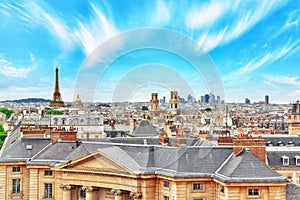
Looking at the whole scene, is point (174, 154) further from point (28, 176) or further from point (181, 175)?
point (28, 176)

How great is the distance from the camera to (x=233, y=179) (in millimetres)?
27359

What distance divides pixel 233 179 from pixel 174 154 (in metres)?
5.36

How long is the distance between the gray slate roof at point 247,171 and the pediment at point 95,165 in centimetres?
653

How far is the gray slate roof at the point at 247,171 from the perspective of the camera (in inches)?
1083

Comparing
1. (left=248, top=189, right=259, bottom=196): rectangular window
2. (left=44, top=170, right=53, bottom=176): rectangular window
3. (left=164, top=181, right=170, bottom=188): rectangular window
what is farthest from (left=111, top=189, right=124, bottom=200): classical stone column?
(left=248, top=189, right=259, bottom=196): rectangular window

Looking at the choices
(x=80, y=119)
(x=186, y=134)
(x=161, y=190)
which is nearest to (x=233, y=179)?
(x=161, y=190)

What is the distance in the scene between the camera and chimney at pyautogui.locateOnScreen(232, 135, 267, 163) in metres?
30.3

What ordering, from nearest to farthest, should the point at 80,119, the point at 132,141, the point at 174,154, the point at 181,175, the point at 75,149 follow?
the point at 181,175 < the point at 174,154 < the point at 75,149 < the point at 132,141 < the point at 80,119

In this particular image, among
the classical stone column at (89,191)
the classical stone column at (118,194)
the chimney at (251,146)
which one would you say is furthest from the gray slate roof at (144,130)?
the chimney at (251,146)

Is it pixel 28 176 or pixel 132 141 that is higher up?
pixel 132 141

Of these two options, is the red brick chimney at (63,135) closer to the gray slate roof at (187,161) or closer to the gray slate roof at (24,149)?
the gray slate roof at (24,149)

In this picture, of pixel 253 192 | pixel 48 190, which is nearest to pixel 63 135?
pixel 48 190

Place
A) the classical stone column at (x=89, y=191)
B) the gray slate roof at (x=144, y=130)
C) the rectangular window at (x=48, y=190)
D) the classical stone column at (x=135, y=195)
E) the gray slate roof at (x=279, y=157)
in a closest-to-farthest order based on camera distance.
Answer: the classical stone column at (x=135, y=195), the classical stone column at (x=89, y=191), the rectangular window at (x=48, y=190), the gray slate roof at (x=279, y=157), the gray slate roof at (x=144, y=130)

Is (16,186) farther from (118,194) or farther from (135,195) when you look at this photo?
(135,195)
